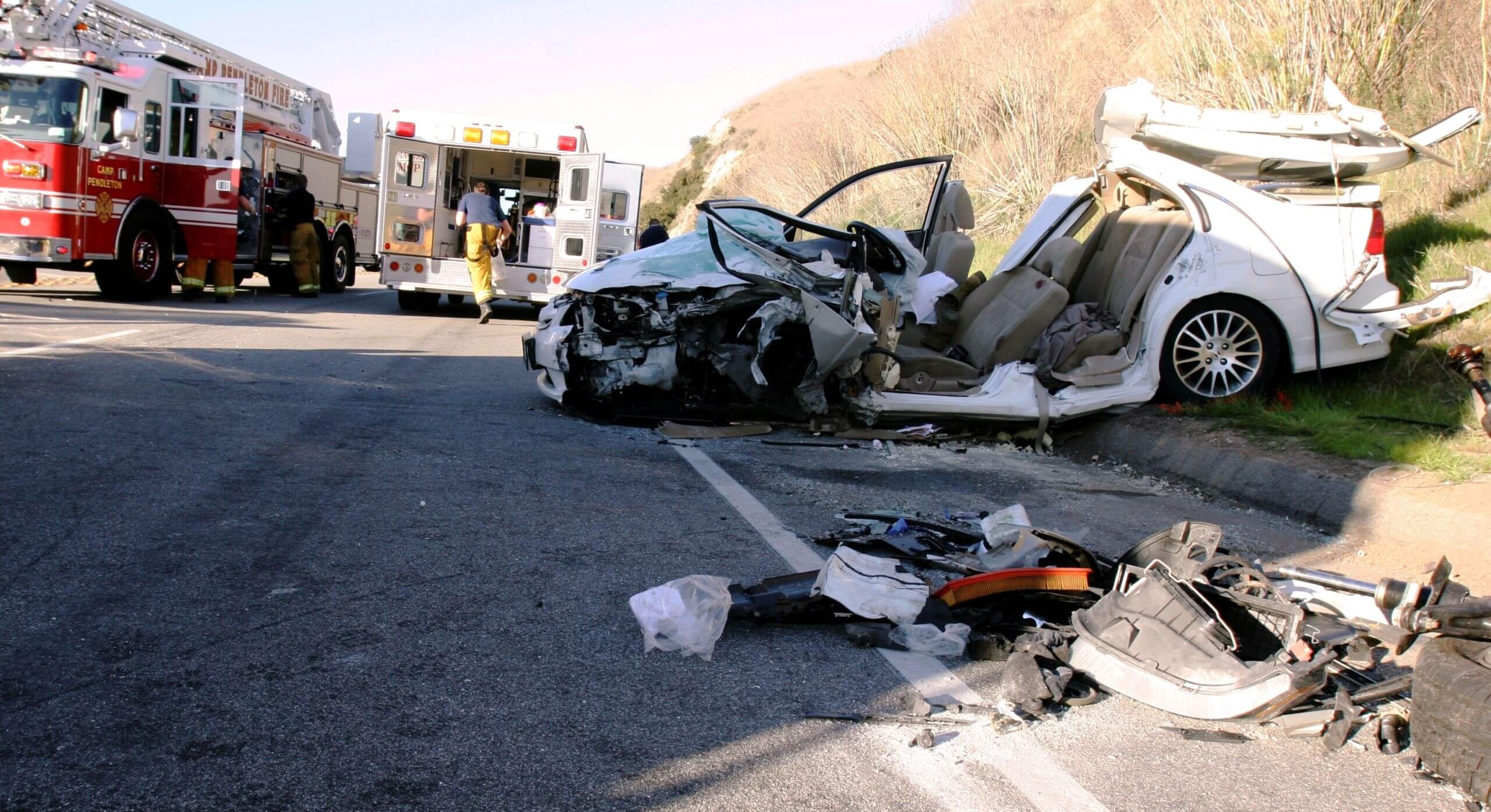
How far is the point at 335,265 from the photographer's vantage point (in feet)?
68.7

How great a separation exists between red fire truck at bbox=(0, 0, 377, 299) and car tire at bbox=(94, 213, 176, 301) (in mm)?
18

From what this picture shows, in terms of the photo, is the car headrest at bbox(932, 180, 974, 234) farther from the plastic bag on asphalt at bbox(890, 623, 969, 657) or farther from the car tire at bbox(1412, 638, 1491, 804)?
the car tire at bbox(1412, 638, 1491, 804)

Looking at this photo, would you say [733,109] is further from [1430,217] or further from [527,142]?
[1430,217]

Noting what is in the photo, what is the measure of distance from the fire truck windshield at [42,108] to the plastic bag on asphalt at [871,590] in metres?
13.2

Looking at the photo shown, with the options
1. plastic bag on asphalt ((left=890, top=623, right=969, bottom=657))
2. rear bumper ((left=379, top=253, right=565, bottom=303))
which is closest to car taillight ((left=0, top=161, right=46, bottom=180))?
rear bumper ((left=379, top=253, right=565, bottom=303))

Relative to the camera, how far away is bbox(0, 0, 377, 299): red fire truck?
44.1 feet

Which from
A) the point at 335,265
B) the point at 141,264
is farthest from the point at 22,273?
the point at 335,265

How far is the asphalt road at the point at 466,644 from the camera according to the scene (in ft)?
9.05

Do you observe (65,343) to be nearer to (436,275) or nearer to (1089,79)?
(436,275)

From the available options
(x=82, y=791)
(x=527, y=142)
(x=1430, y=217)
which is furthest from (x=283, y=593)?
(x=527, y=142)

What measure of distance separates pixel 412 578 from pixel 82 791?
5.62ft

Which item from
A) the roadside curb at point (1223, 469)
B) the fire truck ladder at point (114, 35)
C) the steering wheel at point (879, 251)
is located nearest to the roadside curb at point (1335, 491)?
the roadside curb at point (1223, 469)

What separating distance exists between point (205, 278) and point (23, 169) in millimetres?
3304

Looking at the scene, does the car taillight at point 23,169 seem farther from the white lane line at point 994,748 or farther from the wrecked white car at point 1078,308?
the white lane line at point 994,748
